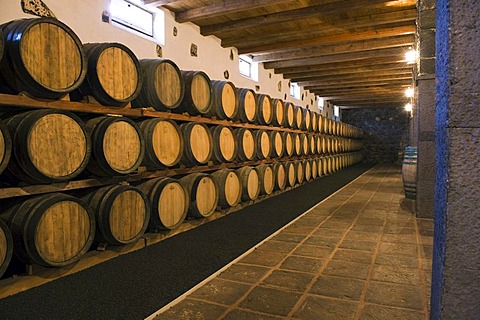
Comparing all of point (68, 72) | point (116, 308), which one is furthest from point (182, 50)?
point (116, 308)

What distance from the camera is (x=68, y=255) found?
109 inches

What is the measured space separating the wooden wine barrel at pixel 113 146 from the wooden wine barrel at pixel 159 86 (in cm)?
52

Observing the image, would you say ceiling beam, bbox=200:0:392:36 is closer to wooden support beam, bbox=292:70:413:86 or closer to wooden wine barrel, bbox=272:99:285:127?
wooden wine barrel, bbox=272:99:285:127

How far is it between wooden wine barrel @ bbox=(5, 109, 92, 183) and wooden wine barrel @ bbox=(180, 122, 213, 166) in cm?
148

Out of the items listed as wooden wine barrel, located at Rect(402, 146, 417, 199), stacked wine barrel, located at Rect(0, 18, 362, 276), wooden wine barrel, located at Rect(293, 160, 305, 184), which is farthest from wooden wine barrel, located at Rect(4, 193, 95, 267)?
wooden wine barrel, located at Rect(293, 160, 305, 184)

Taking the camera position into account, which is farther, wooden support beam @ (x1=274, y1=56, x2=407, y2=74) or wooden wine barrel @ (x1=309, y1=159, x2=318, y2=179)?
wooden support beam @ (x1=274, y1=56, x2=407, y2=74)

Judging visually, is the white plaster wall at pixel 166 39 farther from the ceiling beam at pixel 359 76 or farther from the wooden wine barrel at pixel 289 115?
the ceiling beam at pixel 359 76

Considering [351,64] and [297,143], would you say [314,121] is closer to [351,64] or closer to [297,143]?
[297,143]

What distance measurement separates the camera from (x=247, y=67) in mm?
8875

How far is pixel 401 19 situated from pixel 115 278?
585 cm

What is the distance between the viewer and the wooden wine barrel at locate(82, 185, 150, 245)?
311 centimetres

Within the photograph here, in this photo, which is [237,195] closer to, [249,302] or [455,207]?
[249,302]

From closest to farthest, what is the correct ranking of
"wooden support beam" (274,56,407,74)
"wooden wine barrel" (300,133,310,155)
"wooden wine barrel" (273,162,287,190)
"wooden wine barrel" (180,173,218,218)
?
1. "wooden wine barrel" (180,173,218,218)
2. "wooden wine barrel" (273,162,287,190)
3. "wooden wine barrel" (300,133,310,155)
4. "wooden support beam" (274,56,407,74)

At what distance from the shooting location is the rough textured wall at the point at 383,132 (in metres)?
18.8
